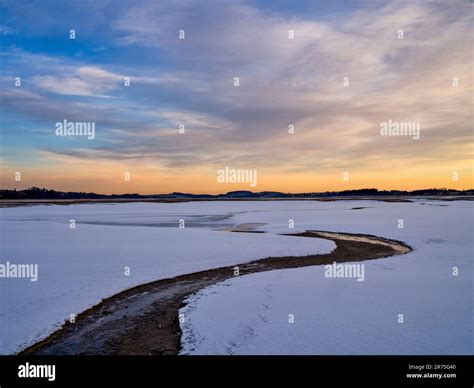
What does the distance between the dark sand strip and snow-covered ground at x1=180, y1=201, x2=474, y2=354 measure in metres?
0.47

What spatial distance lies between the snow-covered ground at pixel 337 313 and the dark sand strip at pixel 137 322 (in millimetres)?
468

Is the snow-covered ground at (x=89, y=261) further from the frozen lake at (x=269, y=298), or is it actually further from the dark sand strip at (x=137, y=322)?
the dark sand strip at (x=137, y=322)

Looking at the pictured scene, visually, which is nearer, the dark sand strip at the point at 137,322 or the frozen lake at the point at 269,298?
the frozen lake at the point at 269,298

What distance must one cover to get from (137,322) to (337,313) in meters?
4.31

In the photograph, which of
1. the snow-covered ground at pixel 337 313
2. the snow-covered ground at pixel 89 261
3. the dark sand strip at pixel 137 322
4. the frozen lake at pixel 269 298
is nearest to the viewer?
the snow-covered ground at pixel 337 313

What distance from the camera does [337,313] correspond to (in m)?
7.85

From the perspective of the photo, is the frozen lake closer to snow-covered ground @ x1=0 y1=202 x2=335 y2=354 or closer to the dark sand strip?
snow-covered ground @ x1=0 y1=202 x2=335 y2=354

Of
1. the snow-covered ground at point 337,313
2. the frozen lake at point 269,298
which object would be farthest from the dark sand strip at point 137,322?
the snow-covered ground at point 337,313

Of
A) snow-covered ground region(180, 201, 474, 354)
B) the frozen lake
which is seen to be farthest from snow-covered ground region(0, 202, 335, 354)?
snow-covered ground region(180, 201, 474, 354)

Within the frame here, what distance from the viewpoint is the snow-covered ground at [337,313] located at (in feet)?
20.6

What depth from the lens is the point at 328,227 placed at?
2775cm

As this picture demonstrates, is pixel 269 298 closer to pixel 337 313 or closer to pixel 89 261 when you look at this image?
pixel 337 313
